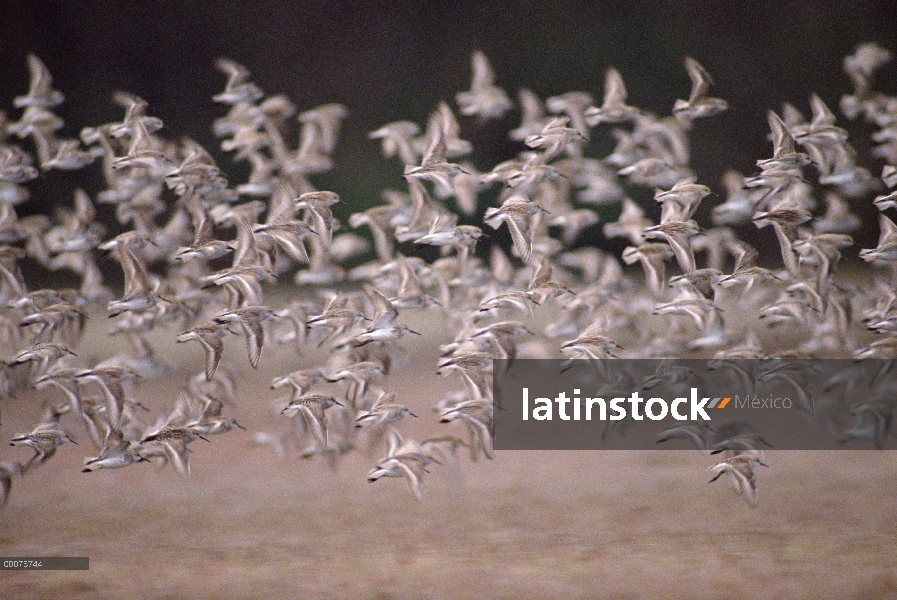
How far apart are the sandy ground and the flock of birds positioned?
341mm

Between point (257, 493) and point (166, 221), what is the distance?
2.72 m

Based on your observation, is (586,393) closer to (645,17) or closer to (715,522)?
(715,522)

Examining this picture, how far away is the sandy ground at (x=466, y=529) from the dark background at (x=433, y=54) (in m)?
2.58

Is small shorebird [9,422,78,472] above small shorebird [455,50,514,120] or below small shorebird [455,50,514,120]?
below

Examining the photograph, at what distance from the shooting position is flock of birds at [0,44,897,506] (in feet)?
16.3

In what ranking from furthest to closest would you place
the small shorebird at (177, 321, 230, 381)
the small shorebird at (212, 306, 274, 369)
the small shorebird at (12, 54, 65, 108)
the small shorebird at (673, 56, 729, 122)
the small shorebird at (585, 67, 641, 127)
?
the small shorebird at (12, 54, 65, 108) < the small shorebird at (585, 67, 641, 127) < the small shorebird at (673, 56, 729, 122) < the small shorebird at (177, 321, 230, 381) < the small shorebird at (212, 306, 274, 369)

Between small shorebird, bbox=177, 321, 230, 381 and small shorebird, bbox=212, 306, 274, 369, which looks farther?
small shorebird, bbox=177, 321, 230, 381

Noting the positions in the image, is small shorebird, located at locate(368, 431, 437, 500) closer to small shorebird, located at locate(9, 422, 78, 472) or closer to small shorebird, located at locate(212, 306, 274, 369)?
small shorebird, located at locate(212, 306, 274, 369)

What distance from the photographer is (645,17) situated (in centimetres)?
686

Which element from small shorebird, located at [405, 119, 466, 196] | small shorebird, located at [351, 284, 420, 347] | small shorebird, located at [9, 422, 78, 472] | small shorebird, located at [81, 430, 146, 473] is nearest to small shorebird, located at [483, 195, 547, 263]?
small shorebird, located at [405, 119, 466, 196]

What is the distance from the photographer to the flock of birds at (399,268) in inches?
195

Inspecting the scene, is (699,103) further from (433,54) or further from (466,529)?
(466,529)

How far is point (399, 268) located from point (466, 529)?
5.82 feet

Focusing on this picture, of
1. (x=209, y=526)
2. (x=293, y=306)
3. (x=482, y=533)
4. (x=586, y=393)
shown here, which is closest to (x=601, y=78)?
(x=586, y=393)
